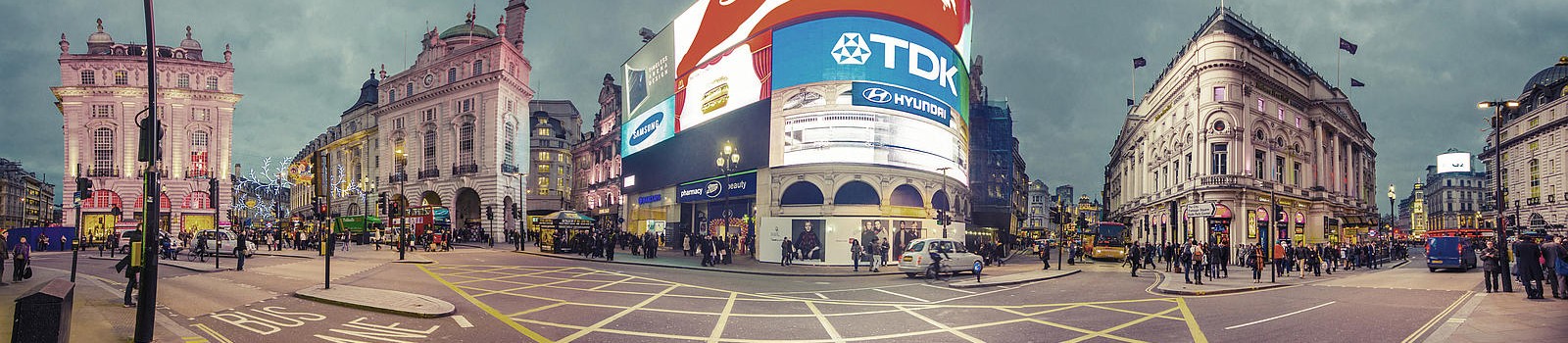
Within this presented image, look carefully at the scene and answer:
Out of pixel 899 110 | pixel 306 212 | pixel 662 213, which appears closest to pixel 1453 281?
pixel 899 110

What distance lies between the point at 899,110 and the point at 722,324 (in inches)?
1062

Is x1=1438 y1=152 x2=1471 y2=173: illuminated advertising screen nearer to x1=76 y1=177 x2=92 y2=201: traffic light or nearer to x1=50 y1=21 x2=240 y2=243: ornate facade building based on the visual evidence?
x1=76 y1=177 x2=92 y2=201: traffic light

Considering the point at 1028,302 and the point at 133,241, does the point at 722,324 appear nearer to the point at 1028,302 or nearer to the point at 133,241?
the point at 1028,302

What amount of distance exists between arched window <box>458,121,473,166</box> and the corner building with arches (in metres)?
31.7

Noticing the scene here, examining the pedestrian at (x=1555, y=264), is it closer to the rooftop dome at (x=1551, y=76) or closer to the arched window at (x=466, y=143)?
the rooftop dome at (x=1551, y=76)

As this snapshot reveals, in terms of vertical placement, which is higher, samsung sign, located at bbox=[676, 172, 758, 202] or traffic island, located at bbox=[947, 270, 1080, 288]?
samsung sign, located at bbox=[676, 172, 758, 202]

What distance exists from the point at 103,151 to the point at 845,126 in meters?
79.6

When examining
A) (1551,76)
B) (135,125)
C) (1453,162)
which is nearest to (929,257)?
(1453,162)

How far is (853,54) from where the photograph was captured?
3772 cm

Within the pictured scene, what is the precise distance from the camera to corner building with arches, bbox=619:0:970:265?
37500 millimetres

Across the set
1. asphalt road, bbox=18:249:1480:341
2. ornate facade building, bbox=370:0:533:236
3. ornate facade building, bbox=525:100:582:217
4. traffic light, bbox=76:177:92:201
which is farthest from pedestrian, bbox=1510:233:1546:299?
ornate facade building, bbox=525:100:582:217

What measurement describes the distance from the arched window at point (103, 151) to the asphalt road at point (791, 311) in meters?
68.0

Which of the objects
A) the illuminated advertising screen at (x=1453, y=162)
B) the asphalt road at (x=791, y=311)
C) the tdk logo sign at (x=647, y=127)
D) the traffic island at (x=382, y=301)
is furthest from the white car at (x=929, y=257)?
the illuminated advertising screen at (x=1453, y=162)

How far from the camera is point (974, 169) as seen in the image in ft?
257
